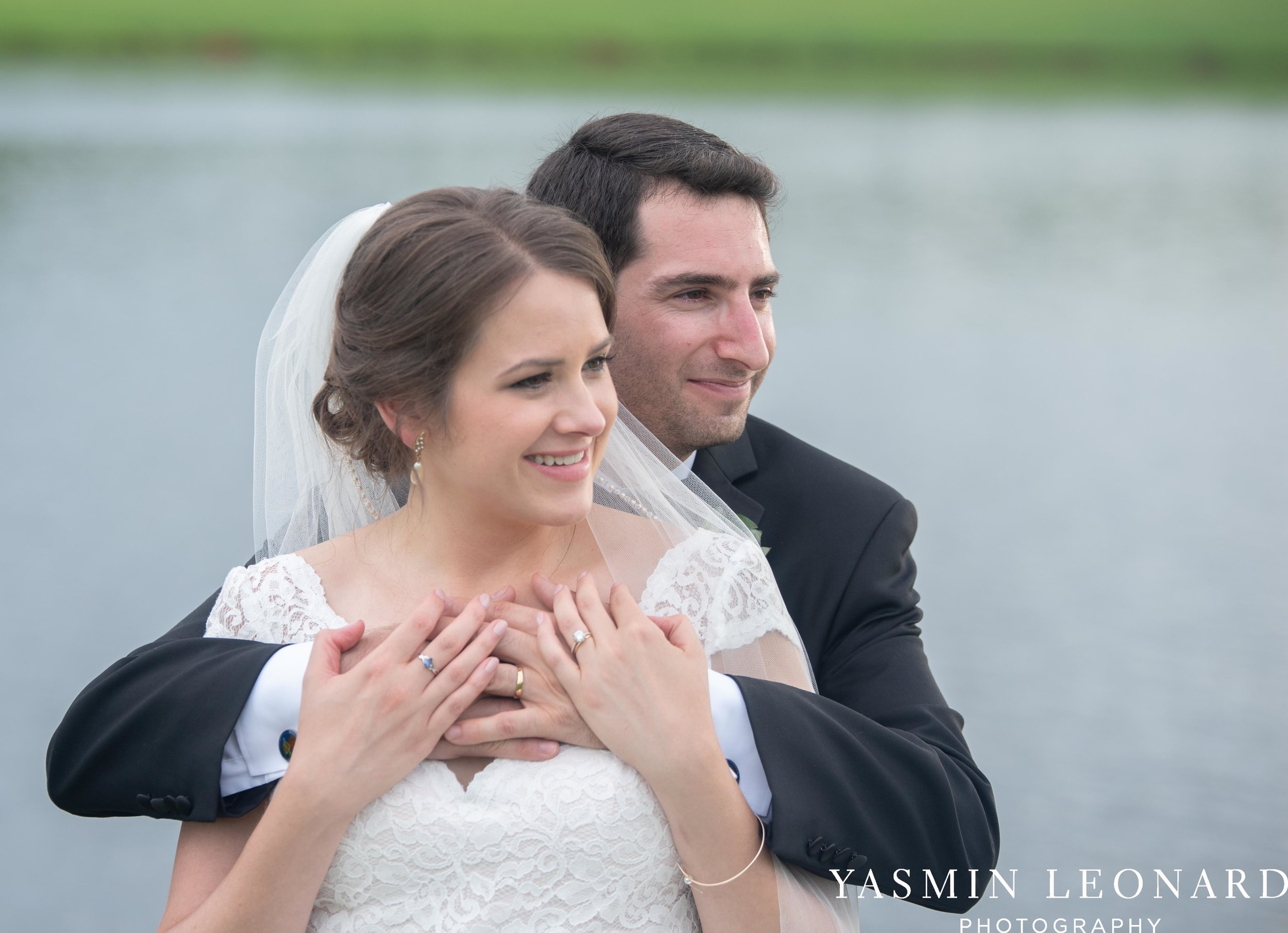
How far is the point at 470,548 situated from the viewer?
2529 mm

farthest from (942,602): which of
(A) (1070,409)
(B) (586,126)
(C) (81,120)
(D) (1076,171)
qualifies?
(C) (81,120)

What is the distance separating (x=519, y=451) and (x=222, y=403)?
414 inches

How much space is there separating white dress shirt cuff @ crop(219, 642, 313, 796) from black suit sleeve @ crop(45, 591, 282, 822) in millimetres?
23

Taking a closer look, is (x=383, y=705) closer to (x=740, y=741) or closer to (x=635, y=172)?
(x=740, y=741)

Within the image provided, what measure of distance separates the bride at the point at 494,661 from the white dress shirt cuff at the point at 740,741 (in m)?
0.07

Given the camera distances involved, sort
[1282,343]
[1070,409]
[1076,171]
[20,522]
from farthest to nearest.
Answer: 1. [1076,171]
2. [1282,343]
3. [1070,409]
4. [20,522]

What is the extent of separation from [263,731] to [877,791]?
44.0 inches

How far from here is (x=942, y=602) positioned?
884 cm

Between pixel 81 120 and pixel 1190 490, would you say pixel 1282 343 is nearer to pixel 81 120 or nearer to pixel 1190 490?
pixel 1190 490

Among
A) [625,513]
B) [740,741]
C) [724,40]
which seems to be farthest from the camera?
[724,40]

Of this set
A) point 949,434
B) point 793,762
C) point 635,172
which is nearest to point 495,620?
point 793,762

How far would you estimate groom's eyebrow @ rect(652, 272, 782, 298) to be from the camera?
10.1 ft

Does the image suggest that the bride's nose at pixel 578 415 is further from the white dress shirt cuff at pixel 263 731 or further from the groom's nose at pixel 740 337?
the groom's nose at pixel 740 337

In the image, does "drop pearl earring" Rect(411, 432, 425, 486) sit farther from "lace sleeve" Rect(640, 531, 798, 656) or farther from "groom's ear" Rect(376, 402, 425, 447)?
"lace sleeve" Rect(640, 531, 798, 656)
